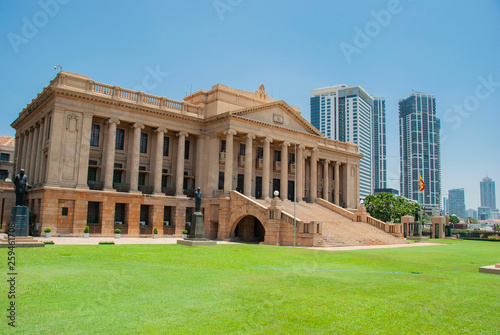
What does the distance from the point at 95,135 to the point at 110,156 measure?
324 cm

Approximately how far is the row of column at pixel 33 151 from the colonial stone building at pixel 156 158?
0.13m

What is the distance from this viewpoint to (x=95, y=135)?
44.4 metres

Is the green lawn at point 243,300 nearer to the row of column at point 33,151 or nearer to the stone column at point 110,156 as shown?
the stone column at point 110,156

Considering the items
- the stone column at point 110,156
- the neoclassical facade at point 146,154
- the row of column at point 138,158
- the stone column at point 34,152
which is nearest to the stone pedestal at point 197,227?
the neoclassical facade at point 146,154

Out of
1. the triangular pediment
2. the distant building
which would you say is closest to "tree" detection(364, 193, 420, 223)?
the triangular pediment

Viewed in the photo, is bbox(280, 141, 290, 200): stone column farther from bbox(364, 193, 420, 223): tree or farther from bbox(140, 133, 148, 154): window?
bbox(364, 193, 420, 223): tree

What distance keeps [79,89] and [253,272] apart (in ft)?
107

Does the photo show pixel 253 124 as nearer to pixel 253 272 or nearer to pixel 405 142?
pixel 253 272

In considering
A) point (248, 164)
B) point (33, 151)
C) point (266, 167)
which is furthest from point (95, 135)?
point (266, 167)

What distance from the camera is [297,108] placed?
62000mm

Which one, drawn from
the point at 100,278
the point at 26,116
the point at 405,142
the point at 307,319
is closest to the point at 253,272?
the point at 100,278

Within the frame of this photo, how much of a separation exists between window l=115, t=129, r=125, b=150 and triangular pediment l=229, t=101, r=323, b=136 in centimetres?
1221

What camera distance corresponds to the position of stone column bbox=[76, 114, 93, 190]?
40781 millimetres

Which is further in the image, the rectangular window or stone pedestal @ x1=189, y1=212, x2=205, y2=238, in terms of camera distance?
the rectangular window
